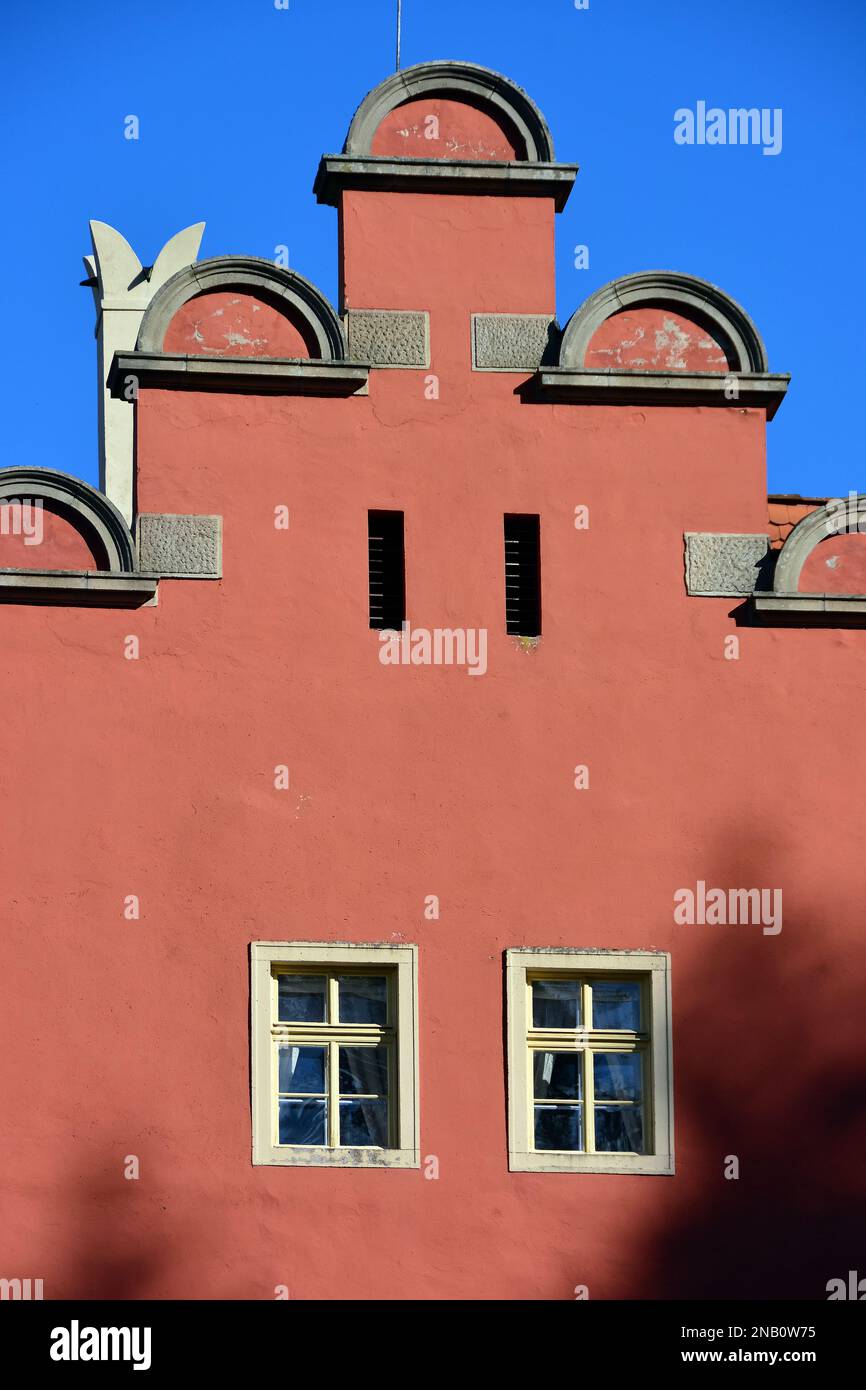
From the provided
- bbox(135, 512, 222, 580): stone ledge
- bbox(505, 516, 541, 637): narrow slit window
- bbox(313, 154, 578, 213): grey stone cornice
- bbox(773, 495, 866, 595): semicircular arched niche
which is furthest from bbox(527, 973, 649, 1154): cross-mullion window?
bbox(313, 154, 578, 213): grey stone cornice

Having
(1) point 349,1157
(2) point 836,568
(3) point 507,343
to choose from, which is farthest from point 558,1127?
(3) point 507,343

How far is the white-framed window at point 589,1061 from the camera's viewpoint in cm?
1809

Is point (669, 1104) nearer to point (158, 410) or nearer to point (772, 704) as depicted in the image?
point (772, 704)

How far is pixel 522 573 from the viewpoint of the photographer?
62.8ft

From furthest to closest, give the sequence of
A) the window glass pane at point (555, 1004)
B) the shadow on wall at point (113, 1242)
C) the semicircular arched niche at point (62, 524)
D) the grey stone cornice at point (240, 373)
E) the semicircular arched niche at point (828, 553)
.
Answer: the semicircular arched niche at point (828, 553) < the grey stone cornice at point (240, 373) < the semicircular arched niche at point (62, 524) < the window glass pane at point (555, 1004) < the shadow on wall at point (113, 1242)

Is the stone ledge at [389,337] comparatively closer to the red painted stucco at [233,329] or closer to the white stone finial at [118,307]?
the red painted stucco at [233,329]

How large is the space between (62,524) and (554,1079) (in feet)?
15.3

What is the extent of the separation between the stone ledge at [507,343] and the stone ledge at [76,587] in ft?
8.69

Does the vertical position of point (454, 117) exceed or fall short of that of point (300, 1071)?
it exceeds it

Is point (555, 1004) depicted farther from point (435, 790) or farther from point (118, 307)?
point (118, 307)

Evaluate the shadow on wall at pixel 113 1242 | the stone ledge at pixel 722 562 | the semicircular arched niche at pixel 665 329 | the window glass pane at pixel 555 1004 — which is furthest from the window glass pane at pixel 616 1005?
the semicircular arched niche at pixel 665 329

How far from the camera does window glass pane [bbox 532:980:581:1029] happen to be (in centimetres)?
1838

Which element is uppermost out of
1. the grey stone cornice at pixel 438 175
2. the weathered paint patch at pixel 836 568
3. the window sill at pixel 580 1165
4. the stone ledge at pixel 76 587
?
the grey stone cornice at pixel 438 175

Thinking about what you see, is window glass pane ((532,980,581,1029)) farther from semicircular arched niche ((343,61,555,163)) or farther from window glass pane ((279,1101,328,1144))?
semicircular arched niche ((343,61,555,163))
